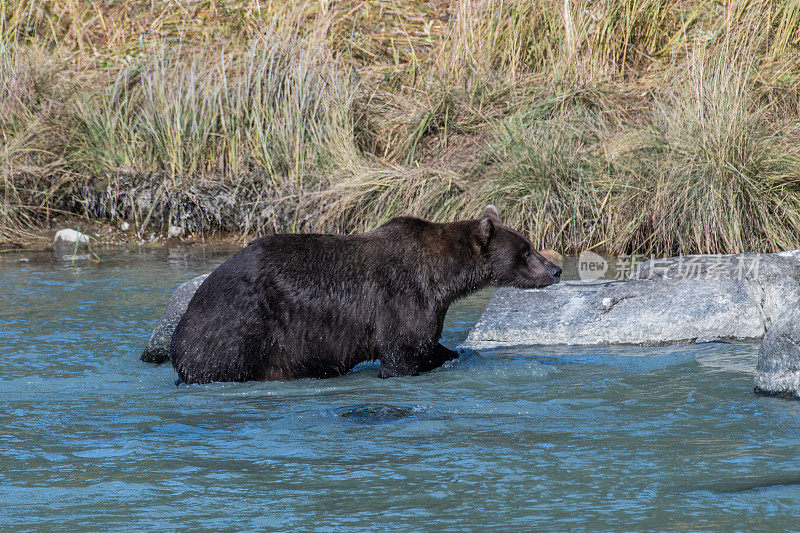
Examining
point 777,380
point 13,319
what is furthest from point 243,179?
point 777,380

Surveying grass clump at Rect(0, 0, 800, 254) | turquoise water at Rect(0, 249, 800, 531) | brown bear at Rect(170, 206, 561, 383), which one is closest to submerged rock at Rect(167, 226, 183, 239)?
grass clump at Rect(0, 0, 800, 254)

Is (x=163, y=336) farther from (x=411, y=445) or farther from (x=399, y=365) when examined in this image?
(x=411, y=445)

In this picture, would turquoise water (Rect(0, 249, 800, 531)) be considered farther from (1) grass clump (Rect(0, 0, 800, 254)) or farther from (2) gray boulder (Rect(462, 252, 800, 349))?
(1) grass clump (Rect(0, 0, 800, 254))

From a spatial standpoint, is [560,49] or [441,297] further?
[560,49]

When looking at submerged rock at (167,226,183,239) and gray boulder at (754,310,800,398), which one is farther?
submerged rock at (167,226,183,239)

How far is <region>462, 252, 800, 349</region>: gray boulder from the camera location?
7.89 meters

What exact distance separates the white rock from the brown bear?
6.55m

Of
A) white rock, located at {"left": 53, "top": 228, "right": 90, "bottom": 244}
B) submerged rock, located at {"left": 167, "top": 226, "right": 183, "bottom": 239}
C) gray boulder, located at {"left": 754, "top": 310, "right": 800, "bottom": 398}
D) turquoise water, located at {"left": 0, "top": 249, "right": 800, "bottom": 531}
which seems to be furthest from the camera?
submerged rock, located at {"left": 167, "top": 226, "right": 183, "bottom": 239}

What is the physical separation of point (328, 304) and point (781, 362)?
304 centimetres

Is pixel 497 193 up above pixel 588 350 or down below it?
above

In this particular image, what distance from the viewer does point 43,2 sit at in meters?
17.7

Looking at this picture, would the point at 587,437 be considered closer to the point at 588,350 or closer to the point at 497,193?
the point at 588,350

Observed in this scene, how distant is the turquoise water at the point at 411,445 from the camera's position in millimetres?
4492

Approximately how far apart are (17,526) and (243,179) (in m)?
9.23
